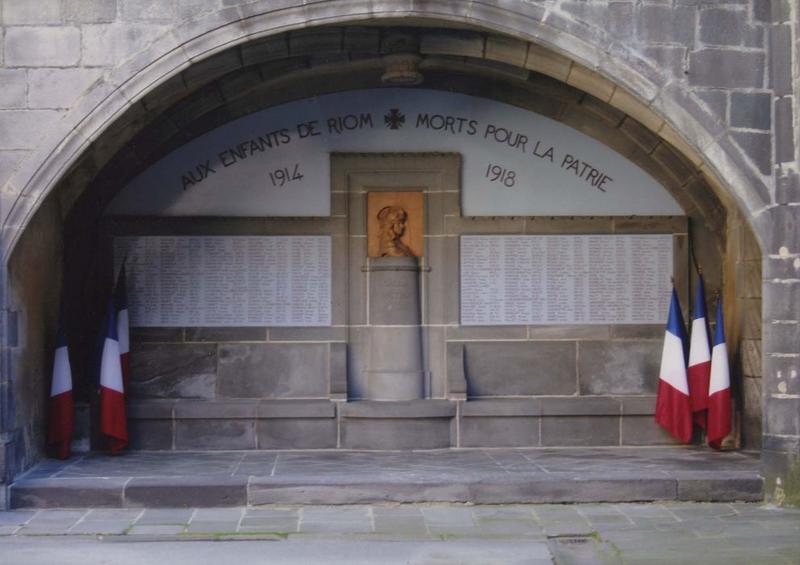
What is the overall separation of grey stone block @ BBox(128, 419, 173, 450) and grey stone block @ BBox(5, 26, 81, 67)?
114 inches

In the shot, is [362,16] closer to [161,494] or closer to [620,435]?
[161,494]

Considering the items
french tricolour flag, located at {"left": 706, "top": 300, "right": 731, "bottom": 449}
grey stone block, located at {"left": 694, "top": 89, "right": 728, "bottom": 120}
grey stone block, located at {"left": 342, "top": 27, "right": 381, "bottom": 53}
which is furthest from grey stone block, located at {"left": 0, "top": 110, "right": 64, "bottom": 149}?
french tricolour flag, located at {"left": 706, "top": 300, "right": 731, "bottom": 449}

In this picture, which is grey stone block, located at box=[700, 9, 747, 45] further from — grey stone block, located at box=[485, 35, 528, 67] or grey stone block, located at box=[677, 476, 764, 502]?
grey stone block, located at box=[677, 476, 764, 502]

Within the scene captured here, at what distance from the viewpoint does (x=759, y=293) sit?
8312 mm

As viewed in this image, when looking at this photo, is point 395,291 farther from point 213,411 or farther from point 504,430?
point 213,411

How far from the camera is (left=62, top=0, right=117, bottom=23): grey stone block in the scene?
23.6 feet

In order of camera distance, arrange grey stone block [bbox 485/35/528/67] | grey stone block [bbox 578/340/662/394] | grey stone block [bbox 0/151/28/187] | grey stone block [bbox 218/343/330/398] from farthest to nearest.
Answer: grey stone block [bbox 578/340/662/394]
grey stone block [bbox 218/343/330/398]
grey stone block [bbox 485/35/528/67]
grey stone block [bbox 0/151/28/187]

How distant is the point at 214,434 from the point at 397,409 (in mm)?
1448

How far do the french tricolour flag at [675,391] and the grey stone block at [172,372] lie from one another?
3547 mm

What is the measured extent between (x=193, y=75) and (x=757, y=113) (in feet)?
12.5

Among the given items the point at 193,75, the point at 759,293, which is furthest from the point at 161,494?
the point at 759,293

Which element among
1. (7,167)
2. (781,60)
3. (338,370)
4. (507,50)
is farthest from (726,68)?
(7,167)

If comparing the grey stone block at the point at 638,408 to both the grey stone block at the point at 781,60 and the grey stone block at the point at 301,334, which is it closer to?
the grey stone block at the point at 301,334

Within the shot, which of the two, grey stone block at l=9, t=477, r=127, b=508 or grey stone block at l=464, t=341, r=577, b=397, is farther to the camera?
grey stone block at l=464, t=341, r=577, b=397
